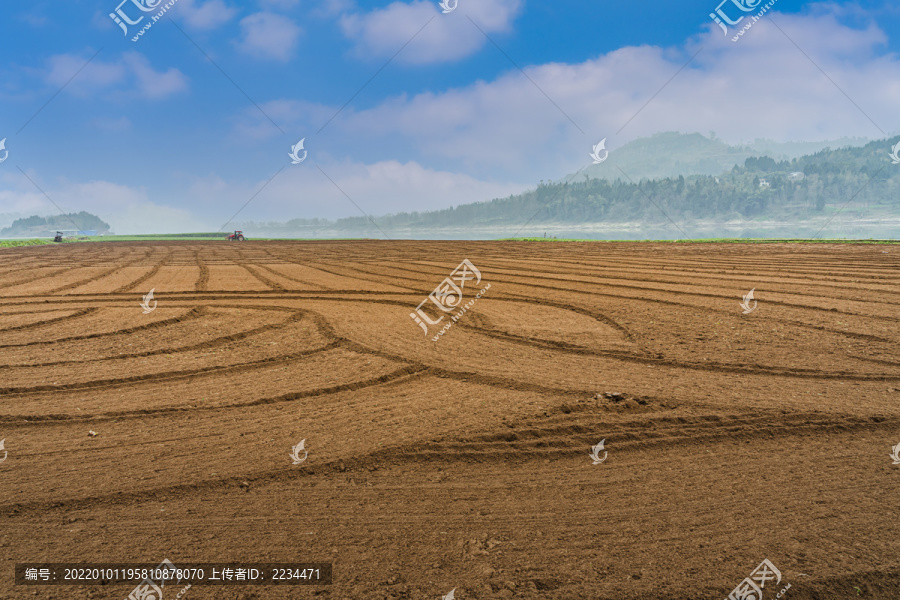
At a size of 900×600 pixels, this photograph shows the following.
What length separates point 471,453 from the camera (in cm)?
498

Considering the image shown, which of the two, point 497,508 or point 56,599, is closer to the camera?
point 56,599

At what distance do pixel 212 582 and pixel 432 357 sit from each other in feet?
18.0

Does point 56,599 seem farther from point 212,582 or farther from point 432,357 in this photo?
point 432,357

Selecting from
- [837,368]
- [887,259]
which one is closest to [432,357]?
[837,368]

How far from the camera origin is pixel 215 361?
8.34 meters

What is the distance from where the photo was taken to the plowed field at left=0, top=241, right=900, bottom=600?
3.42m

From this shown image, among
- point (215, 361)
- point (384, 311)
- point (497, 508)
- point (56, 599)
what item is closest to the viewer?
point (56, 599)

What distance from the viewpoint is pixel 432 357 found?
8508 mm

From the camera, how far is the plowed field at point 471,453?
342 centimetres

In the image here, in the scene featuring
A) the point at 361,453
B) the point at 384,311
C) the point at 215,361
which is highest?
the point at 384,311

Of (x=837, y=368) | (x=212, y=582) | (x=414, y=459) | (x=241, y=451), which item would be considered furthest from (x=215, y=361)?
(x=837, y=368)

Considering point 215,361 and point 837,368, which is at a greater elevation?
point 215,361

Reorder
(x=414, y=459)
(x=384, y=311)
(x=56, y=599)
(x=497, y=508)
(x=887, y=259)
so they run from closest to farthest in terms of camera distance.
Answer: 1. (x=56, y=599)
2. (x=497, y=508)
3. (x=414, y=459)
4. (x=384, y=311)
5. (x=887, y=259)

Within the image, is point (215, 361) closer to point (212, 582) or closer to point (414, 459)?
point (414, 459)
